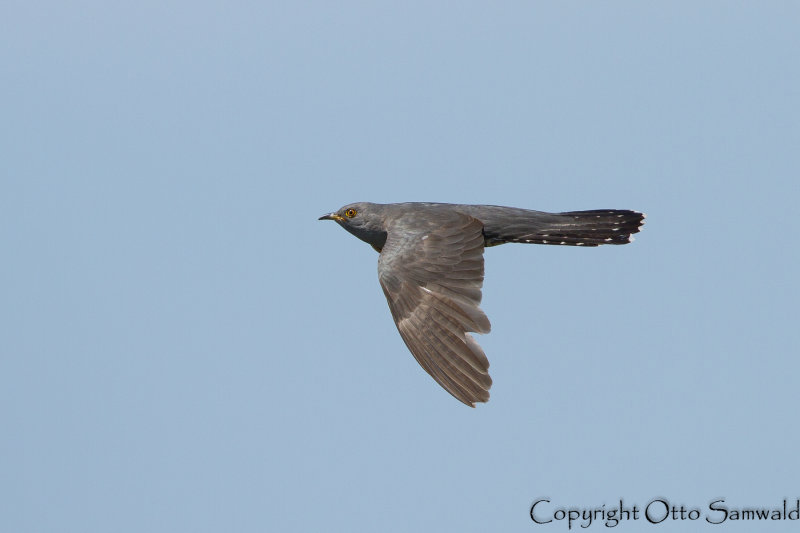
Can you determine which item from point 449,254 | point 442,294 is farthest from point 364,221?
point 442,294

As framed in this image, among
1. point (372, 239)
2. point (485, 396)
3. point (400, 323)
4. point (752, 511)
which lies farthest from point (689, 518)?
point (372, 239)

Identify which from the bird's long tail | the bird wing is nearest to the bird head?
the bird wing

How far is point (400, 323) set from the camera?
9.45 metres

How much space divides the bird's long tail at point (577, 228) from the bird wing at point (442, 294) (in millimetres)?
708

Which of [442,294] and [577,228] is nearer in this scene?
[442,294]

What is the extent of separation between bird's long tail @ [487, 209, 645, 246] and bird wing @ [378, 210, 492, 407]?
708 mm

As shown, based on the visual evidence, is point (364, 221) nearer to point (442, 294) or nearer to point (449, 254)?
point (449, 254)

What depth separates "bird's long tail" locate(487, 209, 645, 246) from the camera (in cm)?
1101

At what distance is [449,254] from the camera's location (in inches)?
392

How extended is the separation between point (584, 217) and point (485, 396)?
11.5 ft

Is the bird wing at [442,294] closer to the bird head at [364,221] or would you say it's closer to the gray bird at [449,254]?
the gray bird at [449,254]

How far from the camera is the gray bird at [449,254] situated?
888cm

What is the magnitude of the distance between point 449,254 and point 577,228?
6.41 ft

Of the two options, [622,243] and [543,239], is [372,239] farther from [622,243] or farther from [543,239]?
[622,243]
